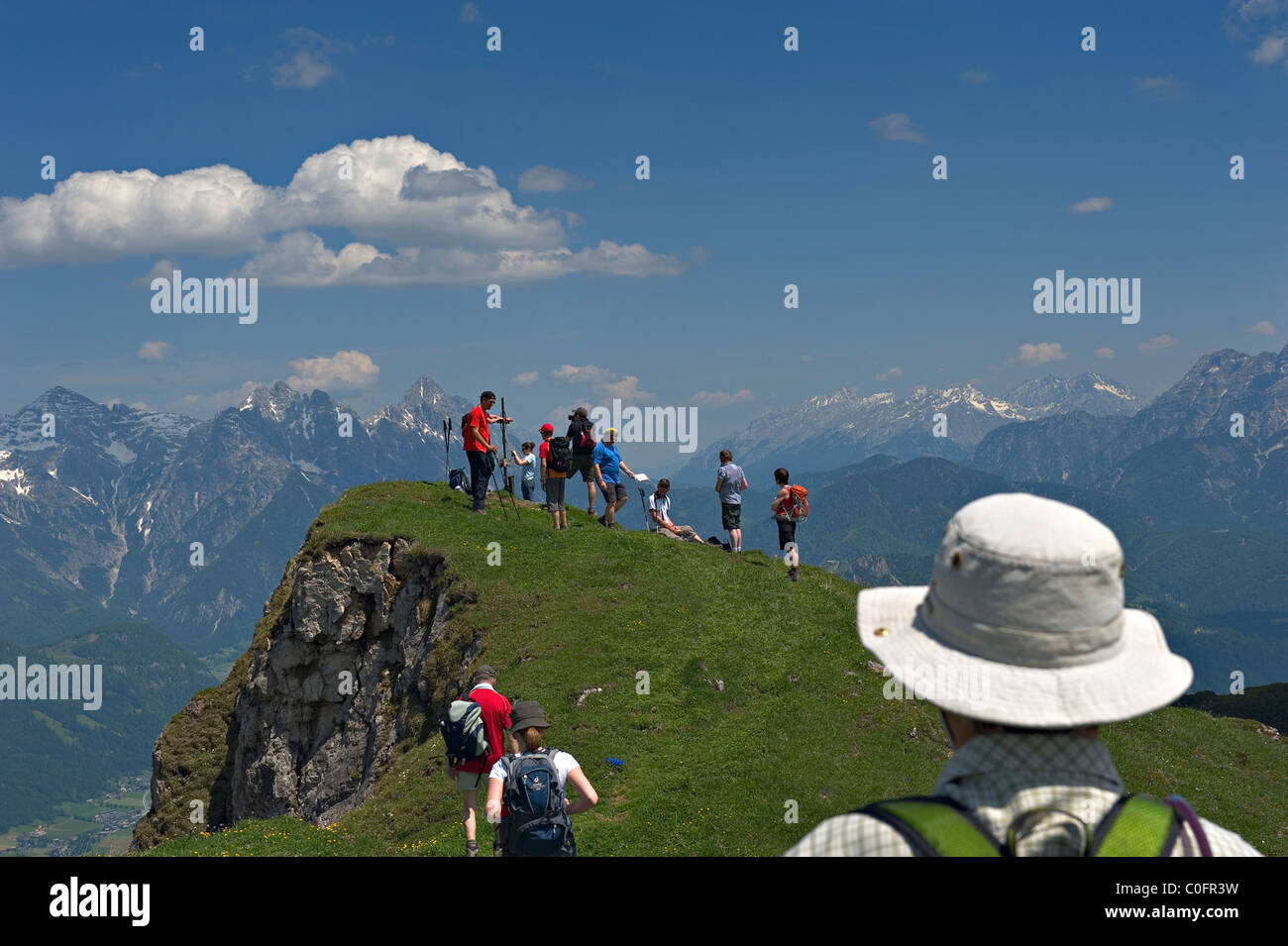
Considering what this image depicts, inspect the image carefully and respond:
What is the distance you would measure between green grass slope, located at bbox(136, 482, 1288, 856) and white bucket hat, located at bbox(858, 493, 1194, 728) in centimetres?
1731

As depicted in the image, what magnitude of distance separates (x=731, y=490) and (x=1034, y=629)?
105 ft

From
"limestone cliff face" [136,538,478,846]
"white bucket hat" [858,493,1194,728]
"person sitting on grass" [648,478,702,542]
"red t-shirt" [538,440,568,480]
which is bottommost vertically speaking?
"limestone cliff face" [136,538,478,846]

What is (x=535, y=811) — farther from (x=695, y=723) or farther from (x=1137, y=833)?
(x=695, y=723)

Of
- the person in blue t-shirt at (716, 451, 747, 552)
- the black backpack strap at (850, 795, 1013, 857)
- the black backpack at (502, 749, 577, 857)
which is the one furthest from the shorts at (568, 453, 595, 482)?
the black backpack strap at (850, 795, 1013, 857)

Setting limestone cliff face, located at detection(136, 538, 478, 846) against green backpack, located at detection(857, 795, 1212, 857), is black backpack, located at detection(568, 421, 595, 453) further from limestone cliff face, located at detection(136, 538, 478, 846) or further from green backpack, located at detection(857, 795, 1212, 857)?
green backpack, located at detection(857, 795, 1212, 857)

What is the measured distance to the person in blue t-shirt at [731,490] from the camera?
115 ft

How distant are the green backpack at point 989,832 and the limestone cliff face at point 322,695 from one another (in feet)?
101

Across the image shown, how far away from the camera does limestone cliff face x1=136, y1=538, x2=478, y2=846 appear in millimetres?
37156

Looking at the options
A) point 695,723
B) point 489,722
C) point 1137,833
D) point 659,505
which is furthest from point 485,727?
point 659,505

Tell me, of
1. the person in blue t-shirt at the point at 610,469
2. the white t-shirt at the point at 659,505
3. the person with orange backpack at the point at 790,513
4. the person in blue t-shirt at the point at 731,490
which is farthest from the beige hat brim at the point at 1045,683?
the white t-shirt at the point at 659,505

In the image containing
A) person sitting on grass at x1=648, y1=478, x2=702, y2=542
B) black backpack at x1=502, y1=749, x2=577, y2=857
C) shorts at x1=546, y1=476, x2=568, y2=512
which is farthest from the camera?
person sitting on grass at x1=648, y1=478, x2=702, y2=542
